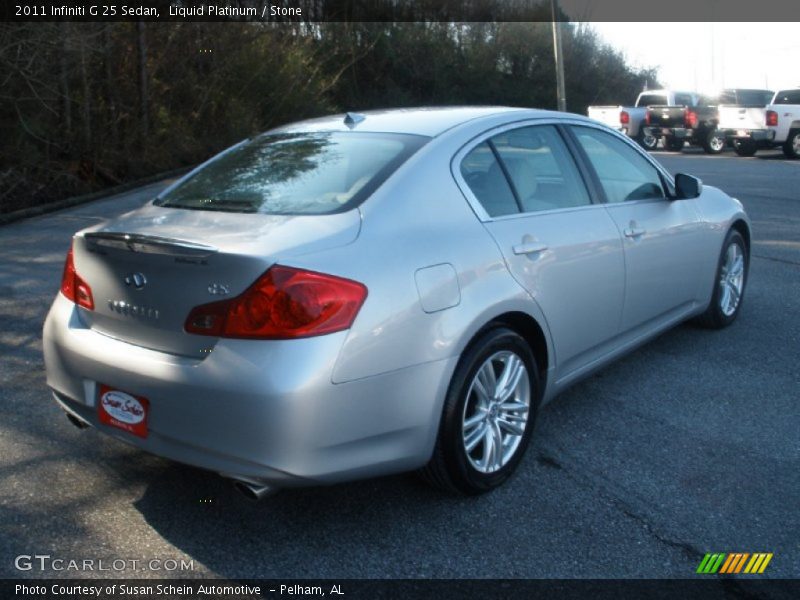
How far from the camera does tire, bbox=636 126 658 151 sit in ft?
91.9

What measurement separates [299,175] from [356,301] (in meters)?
1.04

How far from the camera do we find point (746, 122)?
23484 mm

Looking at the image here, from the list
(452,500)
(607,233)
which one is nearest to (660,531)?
(452,500)

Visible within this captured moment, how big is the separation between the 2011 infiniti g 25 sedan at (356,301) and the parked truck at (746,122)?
20.4 metres

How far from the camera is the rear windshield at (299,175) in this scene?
3691 millimetres

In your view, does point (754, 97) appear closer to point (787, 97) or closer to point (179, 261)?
point (787, 97)

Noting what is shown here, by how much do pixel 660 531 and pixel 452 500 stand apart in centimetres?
84

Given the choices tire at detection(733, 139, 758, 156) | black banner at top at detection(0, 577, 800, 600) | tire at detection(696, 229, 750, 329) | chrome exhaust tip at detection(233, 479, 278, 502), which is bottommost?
black banner at top at detection(0, 577, 800, 600)

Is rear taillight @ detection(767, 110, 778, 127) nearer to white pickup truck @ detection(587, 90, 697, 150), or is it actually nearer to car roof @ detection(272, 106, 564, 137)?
white pickup truck @ detection(587, 90, 697, 150)

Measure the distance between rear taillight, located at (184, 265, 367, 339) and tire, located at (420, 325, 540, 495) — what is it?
649mm

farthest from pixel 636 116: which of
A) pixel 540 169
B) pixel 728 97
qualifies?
pixel 540 169

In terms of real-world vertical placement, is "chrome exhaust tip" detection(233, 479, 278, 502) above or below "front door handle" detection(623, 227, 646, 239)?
below

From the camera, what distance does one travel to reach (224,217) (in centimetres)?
361

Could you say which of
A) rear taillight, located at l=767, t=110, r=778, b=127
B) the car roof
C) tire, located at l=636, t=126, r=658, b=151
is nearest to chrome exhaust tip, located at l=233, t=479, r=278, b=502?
the car roof
